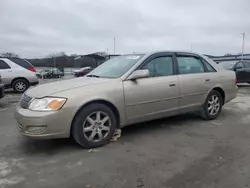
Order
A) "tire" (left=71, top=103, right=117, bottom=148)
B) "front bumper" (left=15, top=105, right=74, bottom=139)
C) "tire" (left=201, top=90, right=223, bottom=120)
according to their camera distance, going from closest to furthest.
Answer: "front bumper" (left=15, top=105, right=74, bottom=139)
"tire" (left=71, top=103, right=117, bottom=148)
"tire" (left=201, top=90, right=223, bottom=120)

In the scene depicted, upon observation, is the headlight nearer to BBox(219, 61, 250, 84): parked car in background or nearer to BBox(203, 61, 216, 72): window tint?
BBox(203, 61, 216, 72): window tint

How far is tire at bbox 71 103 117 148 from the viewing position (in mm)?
3793

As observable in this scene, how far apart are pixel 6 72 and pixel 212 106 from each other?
8483 millimetres

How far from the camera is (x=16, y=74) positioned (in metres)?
10.9

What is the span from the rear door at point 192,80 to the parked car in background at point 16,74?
796 centimetres

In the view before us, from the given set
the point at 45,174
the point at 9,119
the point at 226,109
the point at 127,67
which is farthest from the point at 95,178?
the point at 226,109

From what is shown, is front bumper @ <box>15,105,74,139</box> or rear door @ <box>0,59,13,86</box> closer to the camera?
front bumper @ <box>15,105,74,139</box>

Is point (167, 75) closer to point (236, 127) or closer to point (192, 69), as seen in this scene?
point (192, 69)

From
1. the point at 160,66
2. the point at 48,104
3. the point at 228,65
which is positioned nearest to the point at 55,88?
the point at 48,104

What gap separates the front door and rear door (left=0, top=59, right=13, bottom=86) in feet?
26.1

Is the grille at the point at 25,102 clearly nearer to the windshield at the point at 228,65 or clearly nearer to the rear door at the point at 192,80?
the rear door at the point at 192,80

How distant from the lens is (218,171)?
10.3 ft

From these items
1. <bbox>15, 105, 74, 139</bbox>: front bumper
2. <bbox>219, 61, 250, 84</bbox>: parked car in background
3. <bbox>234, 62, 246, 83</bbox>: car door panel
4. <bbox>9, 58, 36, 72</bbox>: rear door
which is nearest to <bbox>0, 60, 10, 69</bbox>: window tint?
<bbox>9, 58, 36, 72</bbox>: rear door

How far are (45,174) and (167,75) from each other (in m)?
2.74
